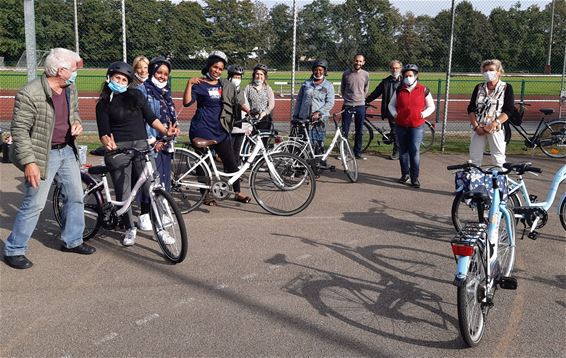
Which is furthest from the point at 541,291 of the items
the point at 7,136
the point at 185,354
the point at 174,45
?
the point at 174,45

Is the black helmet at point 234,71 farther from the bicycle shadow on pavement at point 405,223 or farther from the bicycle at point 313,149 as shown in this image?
the bicycle shadow on pavement at point 405,223

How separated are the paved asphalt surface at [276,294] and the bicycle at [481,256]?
217mm

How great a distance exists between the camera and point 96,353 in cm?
358

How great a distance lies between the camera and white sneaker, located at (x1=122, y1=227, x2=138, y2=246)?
5.64 m

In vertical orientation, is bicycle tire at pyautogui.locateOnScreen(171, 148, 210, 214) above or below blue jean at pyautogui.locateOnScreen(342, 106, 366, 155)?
below

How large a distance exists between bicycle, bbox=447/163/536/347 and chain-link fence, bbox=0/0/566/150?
25.8 feet

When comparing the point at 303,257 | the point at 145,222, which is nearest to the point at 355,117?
the point at 303,257

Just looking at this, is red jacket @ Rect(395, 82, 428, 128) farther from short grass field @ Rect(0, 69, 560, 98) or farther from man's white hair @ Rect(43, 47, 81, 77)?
short grass field @ Rect(0, 69, 560, 98)

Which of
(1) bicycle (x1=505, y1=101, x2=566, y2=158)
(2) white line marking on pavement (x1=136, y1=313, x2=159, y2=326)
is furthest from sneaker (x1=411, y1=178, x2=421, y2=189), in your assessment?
(2) white line marking on pavement (x1=136, y1=313, x2=159, y2=326)

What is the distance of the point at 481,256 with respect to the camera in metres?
3.74

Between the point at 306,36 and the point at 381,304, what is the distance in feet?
34.5

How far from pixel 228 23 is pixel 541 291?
1401cm

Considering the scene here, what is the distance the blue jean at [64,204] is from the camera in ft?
16.2

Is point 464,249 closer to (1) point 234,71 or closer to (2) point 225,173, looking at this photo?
(2) point 225,173
